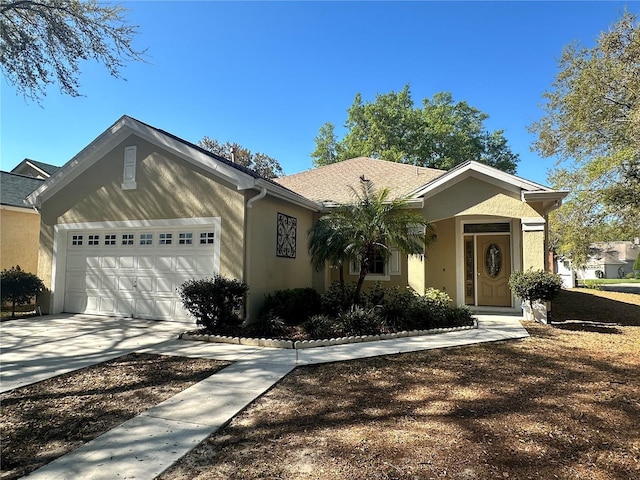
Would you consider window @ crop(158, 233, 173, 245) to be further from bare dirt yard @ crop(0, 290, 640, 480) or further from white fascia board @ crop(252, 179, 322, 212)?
bare dirt yard @ crop(0, 290, 640, 480)

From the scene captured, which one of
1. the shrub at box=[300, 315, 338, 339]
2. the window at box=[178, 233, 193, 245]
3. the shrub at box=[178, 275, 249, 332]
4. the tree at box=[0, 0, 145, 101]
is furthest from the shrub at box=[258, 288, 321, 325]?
the tree at box=[0, 0, 145, 101]

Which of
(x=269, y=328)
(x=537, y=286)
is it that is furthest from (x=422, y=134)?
(x=269, y=328)

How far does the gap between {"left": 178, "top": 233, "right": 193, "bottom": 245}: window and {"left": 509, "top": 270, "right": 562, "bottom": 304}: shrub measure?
849 cm

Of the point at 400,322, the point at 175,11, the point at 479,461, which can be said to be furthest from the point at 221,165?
the point at 479,461

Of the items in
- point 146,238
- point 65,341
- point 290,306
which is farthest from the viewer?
point 146,238

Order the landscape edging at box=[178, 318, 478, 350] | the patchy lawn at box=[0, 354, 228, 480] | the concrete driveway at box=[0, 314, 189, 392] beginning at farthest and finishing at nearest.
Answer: the landscape edging at box=[178, 318, 478, 350] → the concrete driveway at box=[0, 314, 189, 392] → the patchy lawn at box=[0, 354, 228, 480]

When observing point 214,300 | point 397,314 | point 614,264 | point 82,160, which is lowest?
point 397,314

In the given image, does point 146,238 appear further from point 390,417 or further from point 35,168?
point 35,168

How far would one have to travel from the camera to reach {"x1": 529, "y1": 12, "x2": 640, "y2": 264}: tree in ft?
42.6

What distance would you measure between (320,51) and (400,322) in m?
9.55

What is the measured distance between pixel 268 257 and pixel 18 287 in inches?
286

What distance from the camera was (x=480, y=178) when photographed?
1056 centimetres

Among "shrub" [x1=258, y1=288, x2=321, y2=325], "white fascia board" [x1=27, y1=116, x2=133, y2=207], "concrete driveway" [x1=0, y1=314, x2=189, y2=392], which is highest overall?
"white fascia board" [x1=27, y1=116, x2=133, y2=207]

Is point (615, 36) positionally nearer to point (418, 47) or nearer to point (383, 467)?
point (418, 47)
